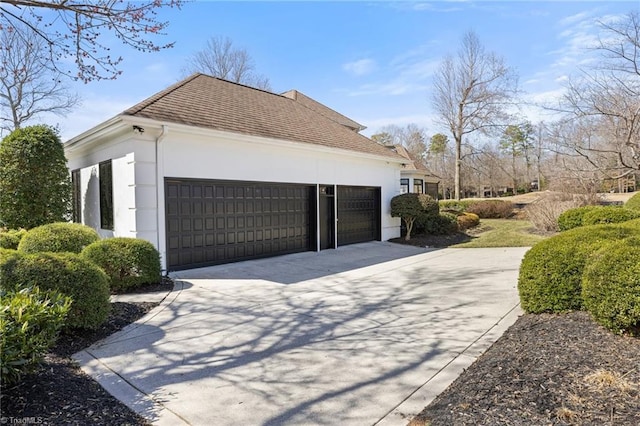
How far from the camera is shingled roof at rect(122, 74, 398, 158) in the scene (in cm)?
932

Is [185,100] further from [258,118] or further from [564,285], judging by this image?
[564,285]

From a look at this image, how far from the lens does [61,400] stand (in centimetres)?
301

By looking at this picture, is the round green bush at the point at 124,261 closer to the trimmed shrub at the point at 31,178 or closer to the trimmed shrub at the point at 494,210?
the trimmed shrub at the point at 31,178

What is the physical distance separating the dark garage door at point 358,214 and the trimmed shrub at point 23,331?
1034 cm

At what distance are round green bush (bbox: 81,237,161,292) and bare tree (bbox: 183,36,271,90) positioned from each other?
91.3 ft

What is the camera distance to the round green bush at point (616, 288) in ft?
12.6

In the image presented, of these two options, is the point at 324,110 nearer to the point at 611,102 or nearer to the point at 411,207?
the point at 411,207

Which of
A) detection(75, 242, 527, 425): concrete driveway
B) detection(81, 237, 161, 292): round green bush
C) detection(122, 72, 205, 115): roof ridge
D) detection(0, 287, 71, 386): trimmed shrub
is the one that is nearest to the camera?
detection(0, 287, 71, 386): trimmed shrub

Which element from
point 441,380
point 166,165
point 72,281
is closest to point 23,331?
point 72,281

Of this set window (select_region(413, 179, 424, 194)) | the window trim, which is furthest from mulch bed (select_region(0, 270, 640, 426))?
window (select_region(413, 179, 424, 194))

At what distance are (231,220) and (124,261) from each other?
133 inches

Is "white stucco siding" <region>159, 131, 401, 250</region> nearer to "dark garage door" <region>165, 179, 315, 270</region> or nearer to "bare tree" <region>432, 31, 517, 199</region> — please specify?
"dark garage door" <region>165, 179, 315, 270</region>

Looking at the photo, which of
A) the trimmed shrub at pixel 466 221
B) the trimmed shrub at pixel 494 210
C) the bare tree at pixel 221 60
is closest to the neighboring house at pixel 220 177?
the trimmed shrub at pixel 466 221

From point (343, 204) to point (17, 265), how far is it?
32.8ft
